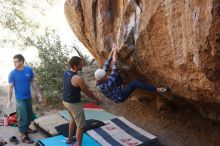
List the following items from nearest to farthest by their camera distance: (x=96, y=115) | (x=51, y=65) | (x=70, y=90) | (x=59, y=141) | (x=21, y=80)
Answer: (x=70, y=90), (x=59, y=141), (x=21, y=80), (x=96, y=115), (x=51, y=65)

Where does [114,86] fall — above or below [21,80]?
below

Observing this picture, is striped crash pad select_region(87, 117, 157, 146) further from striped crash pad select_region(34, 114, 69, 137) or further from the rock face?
the rock face

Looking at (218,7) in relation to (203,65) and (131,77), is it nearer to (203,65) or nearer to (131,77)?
(203,65)

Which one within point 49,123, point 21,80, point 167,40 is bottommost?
point 49,123

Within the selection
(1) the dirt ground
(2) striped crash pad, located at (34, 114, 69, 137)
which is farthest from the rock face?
(2) striped crash pad, located at (34, 114, 69, 137)

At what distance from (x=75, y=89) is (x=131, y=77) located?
1.65 metres

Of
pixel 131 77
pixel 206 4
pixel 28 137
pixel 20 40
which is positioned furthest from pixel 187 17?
pixel 20 40

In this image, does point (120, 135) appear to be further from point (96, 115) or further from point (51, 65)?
point (51, 65)

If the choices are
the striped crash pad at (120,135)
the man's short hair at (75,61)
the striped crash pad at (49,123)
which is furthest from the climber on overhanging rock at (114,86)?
the striped crash pad at (49,123)

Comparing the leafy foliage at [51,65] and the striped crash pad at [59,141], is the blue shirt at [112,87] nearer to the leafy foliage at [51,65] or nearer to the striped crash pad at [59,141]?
the striped crash pad at [59,141]

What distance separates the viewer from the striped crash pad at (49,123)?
741cm

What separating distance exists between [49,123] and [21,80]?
1.56m

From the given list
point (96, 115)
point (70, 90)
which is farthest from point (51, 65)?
point (70, 90)

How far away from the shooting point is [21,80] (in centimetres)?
673
